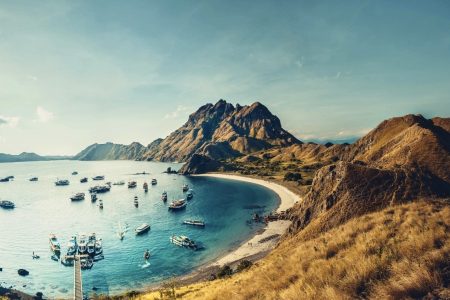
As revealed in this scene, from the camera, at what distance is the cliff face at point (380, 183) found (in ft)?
135

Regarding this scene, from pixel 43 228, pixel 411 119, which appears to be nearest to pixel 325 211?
pixel 411 119

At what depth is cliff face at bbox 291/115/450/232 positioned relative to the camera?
135 feet

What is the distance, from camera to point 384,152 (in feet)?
221

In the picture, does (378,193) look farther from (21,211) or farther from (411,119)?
(21,211)

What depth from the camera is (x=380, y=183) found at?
4256 cm

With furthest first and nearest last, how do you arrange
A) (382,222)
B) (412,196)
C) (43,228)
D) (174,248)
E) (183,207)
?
1. (183,207)
2. (43,228)
3. (174,248)
4. (412,196)
5. (382,222)

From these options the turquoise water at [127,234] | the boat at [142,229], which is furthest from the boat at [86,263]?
the boat at [142,229]

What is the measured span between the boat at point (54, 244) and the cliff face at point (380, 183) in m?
64.3

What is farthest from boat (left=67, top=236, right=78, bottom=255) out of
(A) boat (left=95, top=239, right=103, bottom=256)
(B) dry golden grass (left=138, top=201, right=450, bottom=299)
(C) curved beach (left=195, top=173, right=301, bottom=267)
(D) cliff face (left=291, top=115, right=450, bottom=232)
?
(B) dry golden grass (left=138, top=201, right=450, bottom=299)

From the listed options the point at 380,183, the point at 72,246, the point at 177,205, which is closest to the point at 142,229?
the point at 72,246

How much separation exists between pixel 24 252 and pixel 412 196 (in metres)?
92.4

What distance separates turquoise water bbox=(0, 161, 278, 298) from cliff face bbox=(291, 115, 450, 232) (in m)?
33.1

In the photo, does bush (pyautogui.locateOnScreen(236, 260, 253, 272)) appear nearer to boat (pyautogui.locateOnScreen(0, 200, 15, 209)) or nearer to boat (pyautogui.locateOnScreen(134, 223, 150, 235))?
boat (pyautogui.locateOnScreen(134, 223, 150, 235))

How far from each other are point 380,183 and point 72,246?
7567cm
